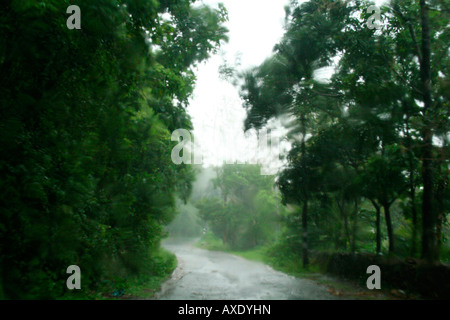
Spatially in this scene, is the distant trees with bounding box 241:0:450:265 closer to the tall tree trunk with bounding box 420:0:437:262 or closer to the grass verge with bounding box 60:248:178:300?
the tall tree trunk with bounding box 420:0:437:262

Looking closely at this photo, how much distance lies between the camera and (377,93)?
9945 millimetres

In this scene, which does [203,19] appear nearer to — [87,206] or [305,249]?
[87,206]

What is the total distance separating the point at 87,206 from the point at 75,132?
2.23m

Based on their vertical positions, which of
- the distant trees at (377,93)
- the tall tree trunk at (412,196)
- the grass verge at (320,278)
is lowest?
the grass verge at (320,278)

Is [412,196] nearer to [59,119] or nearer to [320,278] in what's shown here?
[320,278]

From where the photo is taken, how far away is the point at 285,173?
16766 millimetres

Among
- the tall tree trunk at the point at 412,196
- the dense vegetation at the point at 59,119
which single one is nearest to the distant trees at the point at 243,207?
the tall tree trunk at the point at 412,196

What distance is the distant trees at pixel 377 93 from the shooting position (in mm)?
9141

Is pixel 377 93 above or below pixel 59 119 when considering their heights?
above

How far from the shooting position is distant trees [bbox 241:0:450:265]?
9141 mm

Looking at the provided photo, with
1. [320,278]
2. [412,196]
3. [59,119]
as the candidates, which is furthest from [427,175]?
[59,119]

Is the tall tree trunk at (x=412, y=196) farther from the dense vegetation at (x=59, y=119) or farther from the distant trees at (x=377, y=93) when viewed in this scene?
the dense vegetation at (x=59, y=119)
